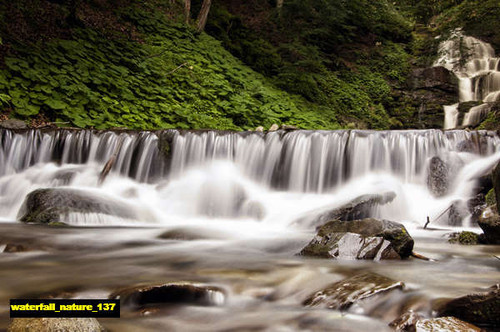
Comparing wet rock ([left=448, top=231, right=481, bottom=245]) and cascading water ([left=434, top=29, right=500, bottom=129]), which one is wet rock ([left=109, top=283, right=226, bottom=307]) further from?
cascading water ([left=434, top=29, right=500, bottom=129])

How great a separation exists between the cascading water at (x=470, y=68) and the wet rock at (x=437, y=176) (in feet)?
23.2

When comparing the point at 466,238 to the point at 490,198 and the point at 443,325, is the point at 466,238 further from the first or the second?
the point at 443,325

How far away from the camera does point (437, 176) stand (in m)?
7.72

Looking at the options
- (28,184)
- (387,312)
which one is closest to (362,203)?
(387,312)

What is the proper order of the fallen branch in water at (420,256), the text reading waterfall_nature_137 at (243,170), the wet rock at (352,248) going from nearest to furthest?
the text reading waterfall_nature_137 at (243,170) < the wet rock at (352,248) < the fallen branch in water at (420,256)

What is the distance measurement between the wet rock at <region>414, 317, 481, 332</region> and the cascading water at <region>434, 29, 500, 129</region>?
13.4 m

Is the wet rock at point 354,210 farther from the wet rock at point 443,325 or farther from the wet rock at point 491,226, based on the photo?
the wet rock at point 443,325

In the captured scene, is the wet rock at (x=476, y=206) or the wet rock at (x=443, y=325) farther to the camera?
the wet rock at (x=476, y=206)

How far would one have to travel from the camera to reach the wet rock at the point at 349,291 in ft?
8.43

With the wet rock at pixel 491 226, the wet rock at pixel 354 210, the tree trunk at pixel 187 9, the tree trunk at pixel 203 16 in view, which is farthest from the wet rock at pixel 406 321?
the tree trunk at pixel 187 9

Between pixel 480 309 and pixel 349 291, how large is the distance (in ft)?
2.57

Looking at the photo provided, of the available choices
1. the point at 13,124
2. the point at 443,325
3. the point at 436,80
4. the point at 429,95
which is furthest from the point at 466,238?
the point at 436,80

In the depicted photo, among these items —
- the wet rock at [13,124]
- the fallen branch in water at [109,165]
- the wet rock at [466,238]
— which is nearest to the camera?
the wet rock at [466,238]

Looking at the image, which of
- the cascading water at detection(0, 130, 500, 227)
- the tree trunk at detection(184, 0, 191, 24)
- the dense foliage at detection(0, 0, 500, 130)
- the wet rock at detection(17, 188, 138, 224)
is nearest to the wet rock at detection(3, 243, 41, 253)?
the wet rock at detection(17, 188, 138, 224)
